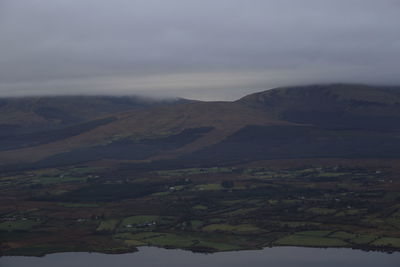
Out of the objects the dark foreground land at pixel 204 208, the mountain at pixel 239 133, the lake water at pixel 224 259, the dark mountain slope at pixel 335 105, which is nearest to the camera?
the lake water at pixel 224 259

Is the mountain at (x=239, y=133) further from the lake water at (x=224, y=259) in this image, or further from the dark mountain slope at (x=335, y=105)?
the lake water at (x=224, y=259)

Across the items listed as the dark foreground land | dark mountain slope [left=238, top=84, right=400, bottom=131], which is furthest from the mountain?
the dark foreground land

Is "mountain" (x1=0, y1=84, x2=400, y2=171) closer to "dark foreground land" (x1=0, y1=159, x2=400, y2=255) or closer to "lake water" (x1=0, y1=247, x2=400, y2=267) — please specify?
Answer: "dark foreground land" (x1=0, y1=159, x2=400, y2=255)

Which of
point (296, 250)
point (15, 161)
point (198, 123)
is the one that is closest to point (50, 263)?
point (296, 250)

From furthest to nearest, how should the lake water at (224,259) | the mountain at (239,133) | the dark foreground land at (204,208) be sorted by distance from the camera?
the mountain at (239,133)
the dark foreground land at (204,208)
the lake water at (224,259)

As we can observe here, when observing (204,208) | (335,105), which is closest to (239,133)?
(335,105)

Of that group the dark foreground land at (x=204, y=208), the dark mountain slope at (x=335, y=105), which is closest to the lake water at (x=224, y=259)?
the dark foreground land at (x=204, y=208)

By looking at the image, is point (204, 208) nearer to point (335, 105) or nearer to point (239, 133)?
point (239, 133)
